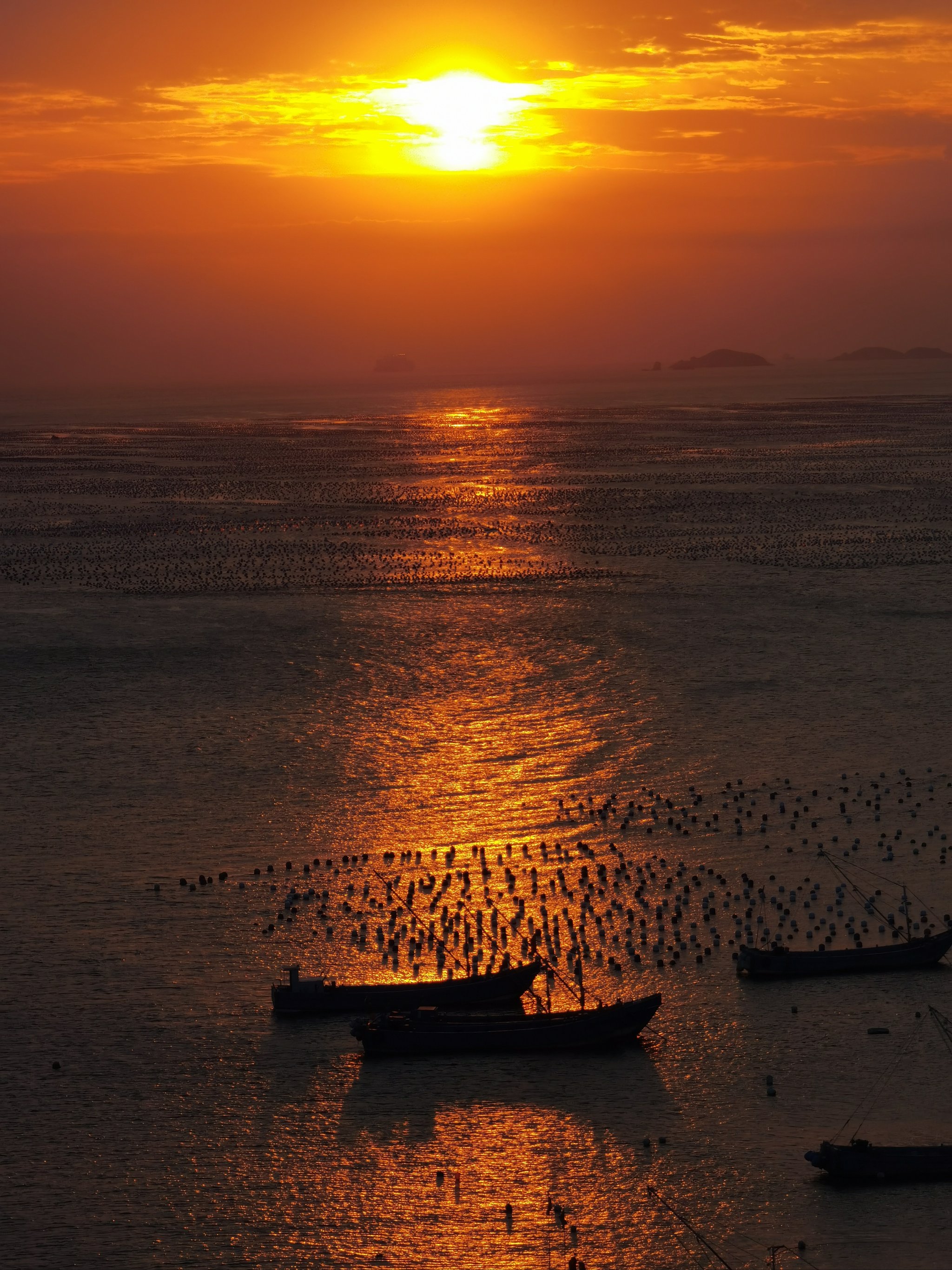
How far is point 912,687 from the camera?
6481 cm

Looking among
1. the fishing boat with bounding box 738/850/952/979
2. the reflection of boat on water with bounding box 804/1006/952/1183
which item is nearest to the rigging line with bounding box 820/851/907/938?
the fishing boat with bounding box 738/850/952/979

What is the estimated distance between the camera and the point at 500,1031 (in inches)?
1389

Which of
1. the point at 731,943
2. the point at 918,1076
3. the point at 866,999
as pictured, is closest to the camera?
the point at 918,1076

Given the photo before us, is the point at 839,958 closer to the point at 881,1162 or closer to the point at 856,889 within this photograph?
the point at 856,889

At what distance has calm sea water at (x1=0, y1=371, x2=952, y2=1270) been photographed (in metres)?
29.8

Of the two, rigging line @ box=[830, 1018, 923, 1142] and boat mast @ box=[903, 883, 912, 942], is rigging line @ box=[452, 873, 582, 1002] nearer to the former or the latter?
rigging line @ box=[830, 1018, 923, 1142]

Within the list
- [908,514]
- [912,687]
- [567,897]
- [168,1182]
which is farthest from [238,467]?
[168,1182]

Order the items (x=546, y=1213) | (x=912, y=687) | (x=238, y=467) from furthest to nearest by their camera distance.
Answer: (x=238, y=467) → (x=912, y=687) → (x=546, y=1213)

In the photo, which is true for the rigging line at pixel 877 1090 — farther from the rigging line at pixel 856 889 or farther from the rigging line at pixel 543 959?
the rigging line at pixel 543 959

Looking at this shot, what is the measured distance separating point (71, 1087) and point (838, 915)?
802 inches

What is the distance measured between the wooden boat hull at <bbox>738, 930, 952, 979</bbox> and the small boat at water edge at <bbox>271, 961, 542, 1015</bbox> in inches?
215

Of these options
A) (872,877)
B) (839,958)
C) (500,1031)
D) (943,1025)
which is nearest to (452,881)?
(500,1031)

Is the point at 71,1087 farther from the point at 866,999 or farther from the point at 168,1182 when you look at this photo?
the point at 866,999

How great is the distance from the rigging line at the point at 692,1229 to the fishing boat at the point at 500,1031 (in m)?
5.46
